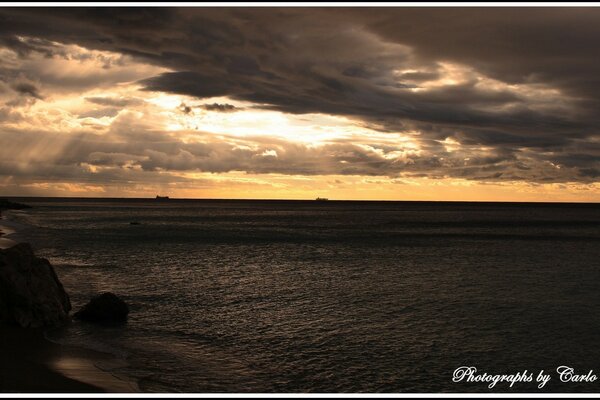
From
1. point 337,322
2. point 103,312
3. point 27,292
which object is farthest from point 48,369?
point 337,322

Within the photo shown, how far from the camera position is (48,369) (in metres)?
18.0

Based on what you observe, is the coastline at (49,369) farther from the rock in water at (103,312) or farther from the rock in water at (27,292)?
the rock in water at (103,312)

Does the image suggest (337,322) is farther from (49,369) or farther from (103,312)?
(49,369)

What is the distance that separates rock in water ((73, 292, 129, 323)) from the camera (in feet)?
86.3

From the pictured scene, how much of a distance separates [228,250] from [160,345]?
47396mm

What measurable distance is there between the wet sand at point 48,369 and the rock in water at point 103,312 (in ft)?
12.5

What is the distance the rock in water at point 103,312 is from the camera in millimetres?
26309

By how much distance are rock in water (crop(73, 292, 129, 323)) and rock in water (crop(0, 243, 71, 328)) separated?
0.93 m

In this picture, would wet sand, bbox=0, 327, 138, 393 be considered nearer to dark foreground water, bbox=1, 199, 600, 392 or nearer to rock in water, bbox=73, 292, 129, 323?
dark foreground water, bbox=1, 199, 600, 392

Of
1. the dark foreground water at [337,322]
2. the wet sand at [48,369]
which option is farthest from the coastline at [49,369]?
the dark foreground water at [337,322]

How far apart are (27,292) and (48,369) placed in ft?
27.1

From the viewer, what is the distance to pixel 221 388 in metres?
17.7

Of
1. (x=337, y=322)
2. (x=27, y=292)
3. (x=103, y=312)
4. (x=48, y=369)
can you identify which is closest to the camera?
(x=48, y=369)

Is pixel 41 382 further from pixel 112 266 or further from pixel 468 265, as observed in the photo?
pixel 468 265
